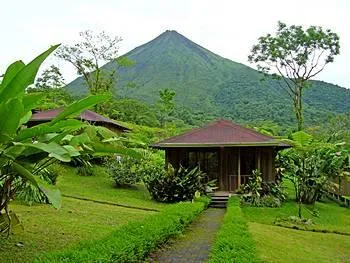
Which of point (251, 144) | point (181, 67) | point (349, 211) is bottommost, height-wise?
point (349, 211)

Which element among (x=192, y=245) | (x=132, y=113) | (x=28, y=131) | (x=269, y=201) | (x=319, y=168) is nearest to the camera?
(x=28, y=131)

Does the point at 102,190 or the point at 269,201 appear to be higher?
the point at 102,190

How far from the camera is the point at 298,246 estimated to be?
9.55 m

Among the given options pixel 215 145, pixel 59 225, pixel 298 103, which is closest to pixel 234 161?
pixel 215 145

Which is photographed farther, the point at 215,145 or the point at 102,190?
the point at 215,145

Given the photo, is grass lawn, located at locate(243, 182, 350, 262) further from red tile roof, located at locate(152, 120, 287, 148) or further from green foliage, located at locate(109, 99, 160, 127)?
green foliage, located at locate(109, 99, 160, 127)

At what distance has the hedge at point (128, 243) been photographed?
4.96 meters

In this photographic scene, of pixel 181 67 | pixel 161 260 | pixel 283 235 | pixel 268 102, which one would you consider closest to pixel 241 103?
pixel 268 102

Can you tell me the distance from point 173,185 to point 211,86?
56.5m

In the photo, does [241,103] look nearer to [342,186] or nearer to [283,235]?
[342,186]

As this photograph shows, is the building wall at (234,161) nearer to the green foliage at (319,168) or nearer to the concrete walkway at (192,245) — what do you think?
the green foliage at (319,168)

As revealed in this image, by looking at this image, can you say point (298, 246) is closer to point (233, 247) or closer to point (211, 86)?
point (233, 247)

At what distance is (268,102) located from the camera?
197 ft

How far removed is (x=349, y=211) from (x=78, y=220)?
13.2 metres
